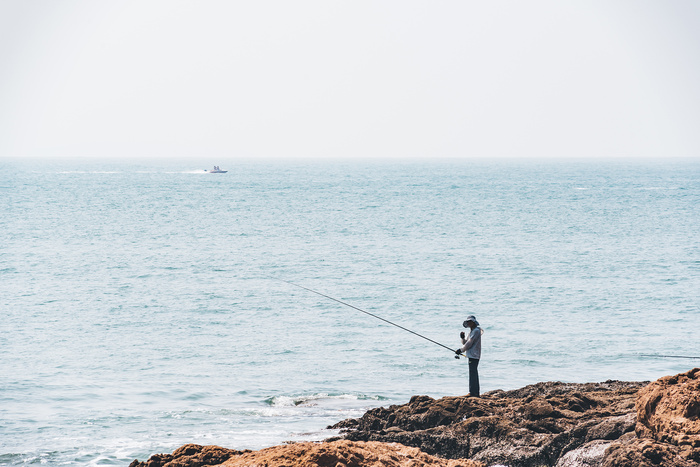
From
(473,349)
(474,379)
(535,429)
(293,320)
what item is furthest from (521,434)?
(293,320)

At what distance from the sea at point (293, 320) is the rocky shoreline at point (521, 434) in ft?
3.63

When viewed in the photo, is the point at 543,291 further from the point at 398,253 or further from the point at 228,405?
the point at 228,405

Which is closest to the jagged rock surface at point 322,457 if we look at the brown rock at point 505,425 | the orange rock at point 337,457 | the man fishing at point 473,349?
the orange rock at point 337,457

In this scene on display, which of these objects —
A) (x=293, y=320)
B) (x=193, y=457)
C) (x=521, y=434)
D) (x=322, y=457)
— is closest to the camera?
(x=322, y=457)

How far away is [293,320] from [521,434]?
12675 millimetres

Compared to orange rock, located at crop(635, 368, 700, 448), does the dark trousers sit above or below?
below

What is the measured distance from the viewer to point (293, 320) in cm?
1991

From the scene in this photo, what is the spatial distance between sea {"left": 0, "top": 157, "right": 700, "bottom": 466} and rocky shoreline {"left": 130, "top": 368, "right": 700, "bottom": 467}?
1.11 m

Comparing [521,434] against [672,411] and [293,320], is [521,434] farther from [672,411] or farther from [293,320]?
[293,320]

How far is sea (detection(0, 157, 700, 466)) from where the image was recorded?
11867 mm

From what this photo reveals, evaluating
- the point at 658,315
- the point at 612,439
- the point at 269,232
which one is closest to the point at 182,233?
the point at 269,232

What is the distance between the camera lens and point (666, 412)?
6.25m

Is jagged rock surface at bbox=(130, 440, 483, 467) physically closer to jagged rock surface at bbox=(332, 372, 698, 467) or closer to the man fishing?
jagged rock surface at bbox=(332, 372, 698, 467)

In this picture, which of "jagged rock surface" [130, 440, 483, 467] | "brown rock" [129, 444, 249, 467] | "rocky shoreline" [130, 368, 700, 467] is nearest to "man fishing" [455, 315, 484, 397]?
"rocky shoreline" [130, 368, 700, 467]
